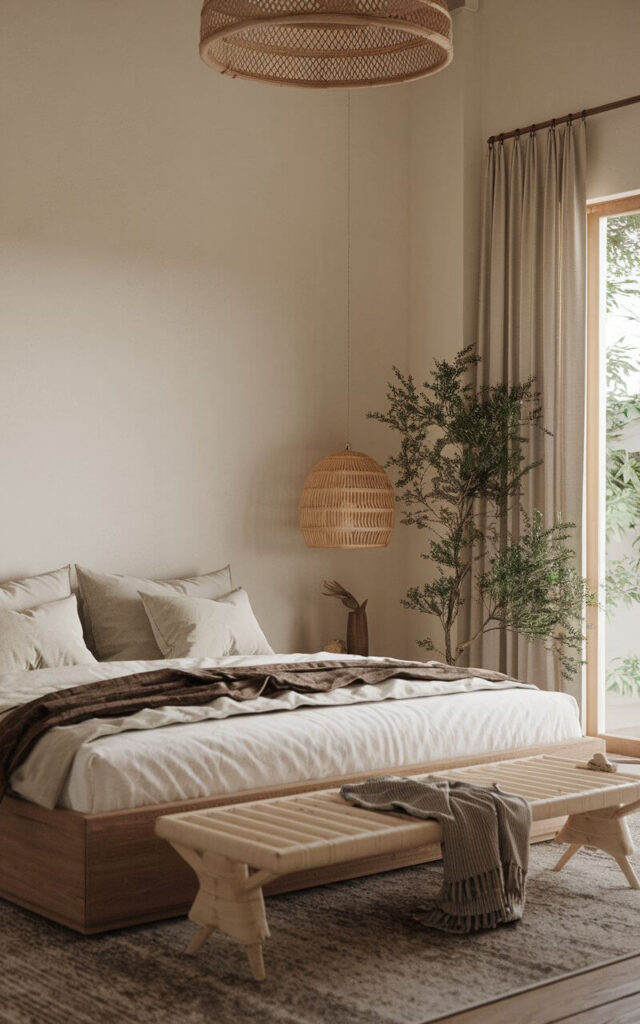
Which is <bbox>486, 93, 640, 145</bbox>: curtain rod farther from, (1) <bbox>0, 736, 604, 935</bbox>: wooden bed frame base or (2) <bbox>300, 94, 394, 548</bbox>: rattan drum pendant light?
(1) <bbox>0, 736, 604, 935</bbox>: wooden bed frame base

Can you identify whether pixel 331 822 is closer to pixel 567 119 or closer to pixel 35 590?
pixel 35 590

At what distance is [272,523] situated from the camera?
20.2 feet

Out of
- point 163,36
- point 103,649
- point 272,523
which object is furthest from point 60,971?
point 163,36

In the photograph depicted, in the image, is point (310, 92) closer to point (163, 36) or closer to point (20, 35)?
point (163, 36)

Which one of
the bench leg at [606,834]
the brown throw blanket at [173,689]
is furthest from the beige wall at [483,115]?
the bench leg at [606,834]

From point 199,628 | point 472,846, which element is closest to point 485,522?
point 199,628

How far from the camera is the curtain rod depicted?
5.79 meters

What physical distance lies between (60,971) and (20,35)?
159 inches

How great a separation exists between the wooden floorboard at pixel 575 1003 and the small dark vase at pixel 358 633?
132 inches

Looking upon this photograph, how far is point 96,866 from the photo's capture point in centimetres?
307

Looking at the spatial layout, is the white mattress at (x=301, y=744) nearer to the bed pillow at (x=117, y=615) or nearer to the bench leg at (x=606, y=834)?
the bench leg at (x=606, y=834)

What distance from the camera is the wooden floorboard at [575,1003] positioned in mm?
2570

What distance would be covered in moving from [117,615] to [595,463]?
253 centimetres

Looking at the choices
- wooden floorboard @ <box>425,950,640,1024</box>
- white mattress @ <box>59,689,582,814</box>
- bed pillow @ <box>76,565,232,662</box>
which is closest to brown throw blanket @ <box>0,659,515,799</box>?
white mattress @ <box>59,689,582,814</box>
